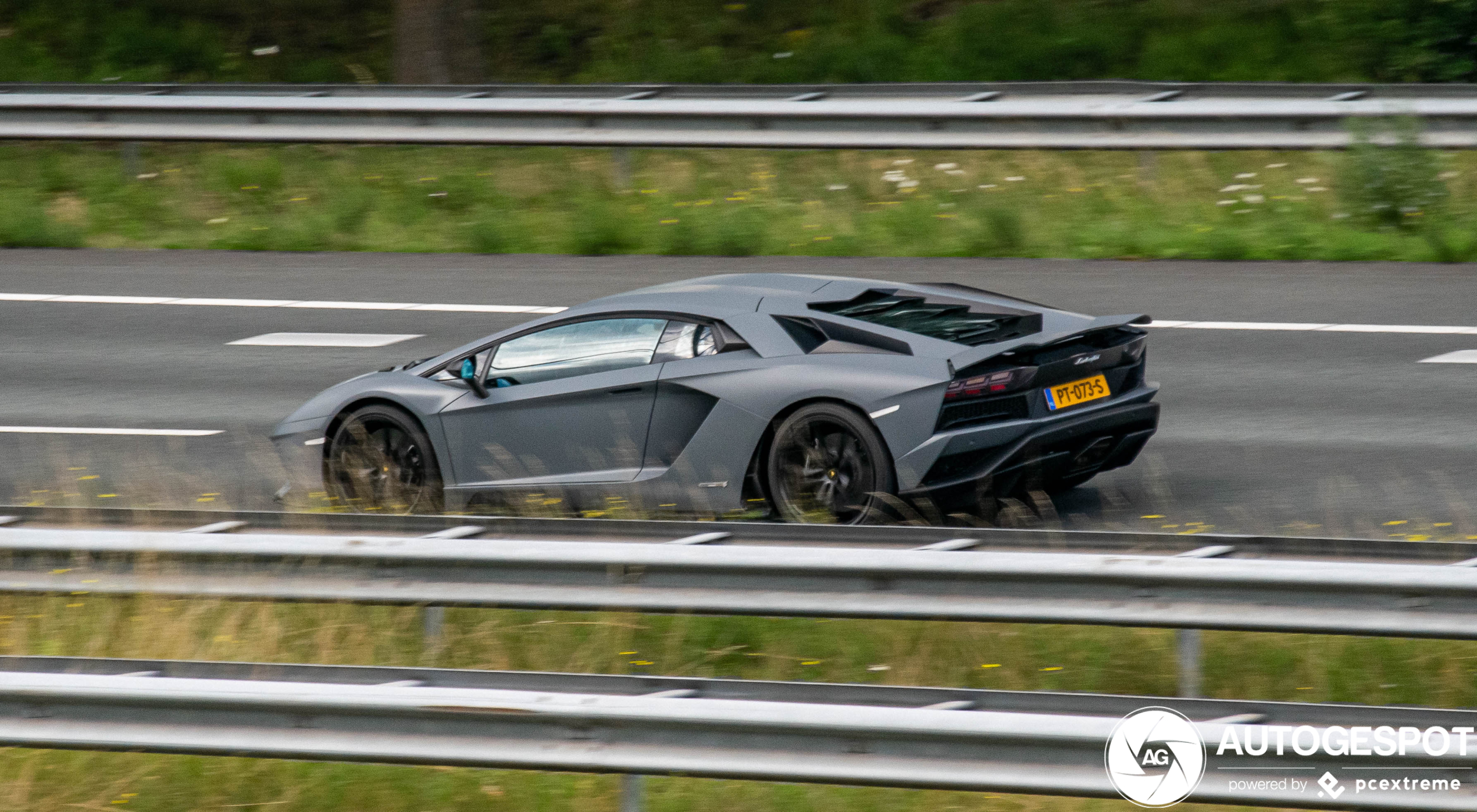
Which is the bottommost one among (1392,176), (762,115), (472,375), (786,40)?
(472,375)

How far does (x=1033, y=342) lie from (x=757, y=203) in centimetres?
778

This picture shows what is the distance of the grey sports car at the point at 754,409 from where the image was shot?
8.05 metres

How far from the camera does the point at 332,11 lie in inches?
883

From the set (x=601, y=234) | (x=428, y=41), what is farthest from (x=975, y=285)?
(x=428, y=41)

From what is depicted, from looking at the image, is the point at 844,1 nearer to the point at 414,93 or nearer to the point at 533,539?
the point at 414,93

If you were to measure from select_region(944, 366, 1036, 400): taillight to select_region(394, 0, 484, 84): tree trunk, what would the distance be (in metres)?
12.5

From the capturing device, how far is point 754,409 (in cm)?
834

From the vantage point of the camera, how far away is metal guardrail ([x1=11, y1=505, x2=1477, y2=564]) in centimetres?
615

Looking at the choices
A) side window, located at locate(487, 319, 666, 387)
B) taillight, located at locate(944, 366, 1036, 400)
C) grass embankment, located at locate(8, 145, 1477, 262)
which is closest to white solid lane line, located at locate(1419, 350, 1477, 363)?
grass embankment, located at locate(8, 145, 1477, 262)

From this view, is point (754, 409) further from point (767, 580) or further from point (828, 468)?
point (767, 580)

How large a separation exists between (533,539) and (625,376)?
214 centimetres

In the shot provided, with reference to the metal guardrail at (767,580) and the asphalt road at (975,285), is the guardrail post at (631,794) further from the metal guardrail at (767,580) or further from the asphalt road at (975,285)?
the asphalt road at (975,285)

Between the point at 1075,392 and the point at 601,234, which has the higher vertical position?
the point at 601,234

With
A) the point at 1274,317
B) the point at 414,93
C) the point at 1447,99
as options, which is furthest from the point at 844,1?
the point at 1274,317
